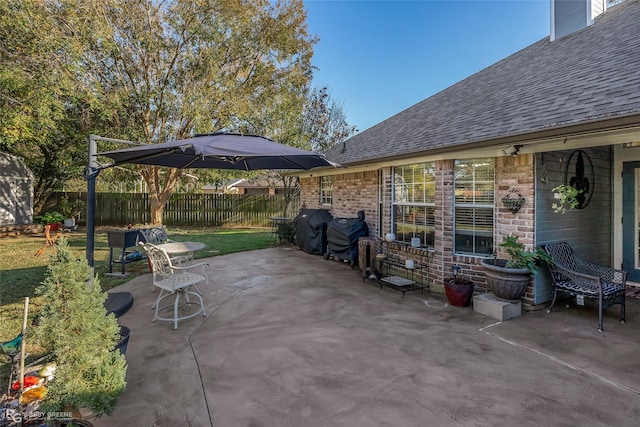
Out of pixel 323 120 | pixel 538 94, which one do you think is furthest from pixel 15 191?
pixel 538 94

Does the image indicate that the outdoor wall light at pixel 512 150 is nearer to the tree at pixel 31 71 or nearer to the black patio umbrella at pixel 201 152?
the black patio umbrella at pixel 201 152

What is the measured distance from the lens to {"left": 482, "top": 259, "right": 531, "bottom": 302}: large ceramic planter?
15.5 ft

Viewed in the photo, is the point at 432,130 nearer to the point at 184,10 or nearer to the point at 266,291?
the point at 266,291

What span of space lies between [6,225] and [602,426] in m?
18.6

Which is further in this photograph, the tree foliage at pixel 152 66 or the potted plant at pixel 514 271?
the tree foliage at pixel 152 66

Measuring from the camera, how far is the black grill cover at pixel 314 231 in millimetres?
9555

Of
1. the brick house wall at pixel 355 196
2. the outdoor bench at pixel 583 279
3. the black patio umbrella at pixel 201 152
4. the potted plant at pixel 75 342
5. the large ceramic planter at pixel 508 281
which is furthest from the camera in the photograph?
the brick house wall at pixel 355 196

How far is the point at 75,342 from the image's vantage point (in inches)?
87.0

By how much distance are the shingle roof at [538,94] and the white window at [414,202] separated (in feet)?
1.93

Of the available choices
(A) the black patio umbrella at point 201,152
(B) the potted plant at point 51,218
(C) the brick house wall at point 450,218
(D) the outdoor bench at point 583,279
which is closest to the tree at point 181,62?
(B) the potted plant at point 51,218

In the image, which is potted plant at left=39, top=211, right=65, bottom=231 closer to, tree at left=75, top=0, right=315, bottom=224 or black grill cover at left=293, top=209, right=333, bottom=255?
tree at left=75, top=0, right=315, bottom=224

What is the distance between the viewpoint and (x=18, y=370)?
2.28 m

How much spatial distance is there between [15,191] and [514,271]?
18418 millimetres

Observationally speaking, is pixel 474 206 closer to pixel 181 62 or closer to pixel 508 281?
pixel 508 281
